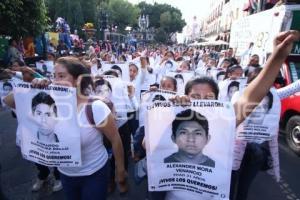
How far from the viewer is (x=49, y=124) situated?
2.79 meters

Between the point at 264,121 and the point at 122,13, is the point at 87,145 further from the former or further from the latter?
the point at 122,13

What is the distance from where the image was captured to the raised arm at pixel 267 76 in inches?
77.8

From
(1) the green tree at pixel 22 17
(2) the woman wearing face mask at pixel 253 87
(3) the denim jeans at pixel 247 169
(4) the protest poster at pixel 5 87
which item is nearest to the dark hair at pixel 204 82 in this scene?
(2) the woman wearing face mask at pixel 253 87

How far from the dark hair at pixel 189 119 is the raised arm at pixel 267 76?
21 centimetres

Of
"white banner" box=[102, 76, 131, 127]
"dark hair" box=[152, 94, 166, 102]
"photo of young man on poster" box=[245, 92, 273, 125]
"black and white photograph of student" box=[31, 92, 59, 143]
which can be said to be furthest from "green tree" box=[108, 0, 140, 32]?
"black and white photograph of student" box=[31, 92, 59, 143]

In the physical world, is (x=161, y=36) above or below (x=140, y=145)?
below

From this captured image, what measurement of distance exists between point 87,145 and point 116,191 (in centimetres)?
226

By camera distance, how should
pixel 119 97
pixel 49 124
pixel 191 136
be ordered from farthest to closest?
pixel 119 97 → pixel 49 124 → pixel 191 136

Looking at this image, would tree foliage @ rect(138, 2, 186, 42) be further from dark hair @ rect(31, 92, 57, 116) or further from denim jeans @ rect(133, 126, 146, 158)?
dark hair @ rect(31, 92, 57, 116)

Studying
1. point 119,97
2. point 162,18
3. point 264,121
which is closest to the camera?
point 264,121

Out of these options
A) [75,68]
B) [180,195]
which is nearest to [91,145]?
[75,68]

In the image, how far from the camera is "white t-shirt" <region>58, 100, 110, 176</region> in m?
2.72

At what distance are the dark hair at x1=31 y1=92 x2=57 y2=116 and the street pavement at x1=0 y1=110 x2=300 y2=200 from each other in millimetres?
2169

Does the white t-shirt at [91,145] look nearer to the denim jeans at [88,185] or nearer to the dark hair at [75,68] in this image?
the denim jeans at [88,185]
